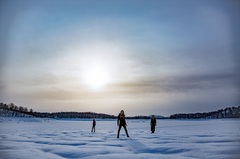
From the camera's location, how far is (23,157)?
664cm

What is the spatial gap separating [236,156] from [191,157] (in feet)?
3.54

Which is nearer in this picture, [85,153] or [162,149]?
[85,153]

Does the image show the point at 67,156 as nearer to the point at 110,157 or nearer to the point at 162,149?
the point at 110,157

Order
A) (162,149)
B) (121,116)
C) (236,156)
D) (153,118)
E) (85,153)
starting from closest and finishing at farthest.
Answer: (236,156) < (85,153) < (162,149) < (121,116) < (153,118)

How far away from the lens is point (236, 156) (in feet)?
21.0

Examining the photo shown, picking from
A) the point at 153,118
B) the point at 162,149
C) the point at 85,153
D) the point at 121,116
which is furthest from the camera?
the point at 153,118

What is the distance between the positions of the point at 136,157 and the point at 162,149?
1.77 meters

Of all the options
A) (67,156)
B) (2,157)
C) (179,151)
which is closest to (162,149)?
(179,151)

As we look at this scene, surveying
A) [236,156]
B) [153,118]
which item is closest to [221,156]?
[236,156]

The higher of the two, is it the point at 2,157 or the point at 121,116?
the point at 121,116

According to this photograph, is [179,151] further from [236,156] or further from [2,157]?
[2,157]

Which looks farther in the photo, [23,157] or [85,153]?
[85,153]

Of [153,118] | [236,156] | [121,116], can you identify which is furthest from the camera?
[153,118]

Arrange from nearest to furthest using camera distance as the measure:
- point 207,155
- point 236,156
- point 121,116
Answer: point 236,156 → point 207,155 → point 121,116
